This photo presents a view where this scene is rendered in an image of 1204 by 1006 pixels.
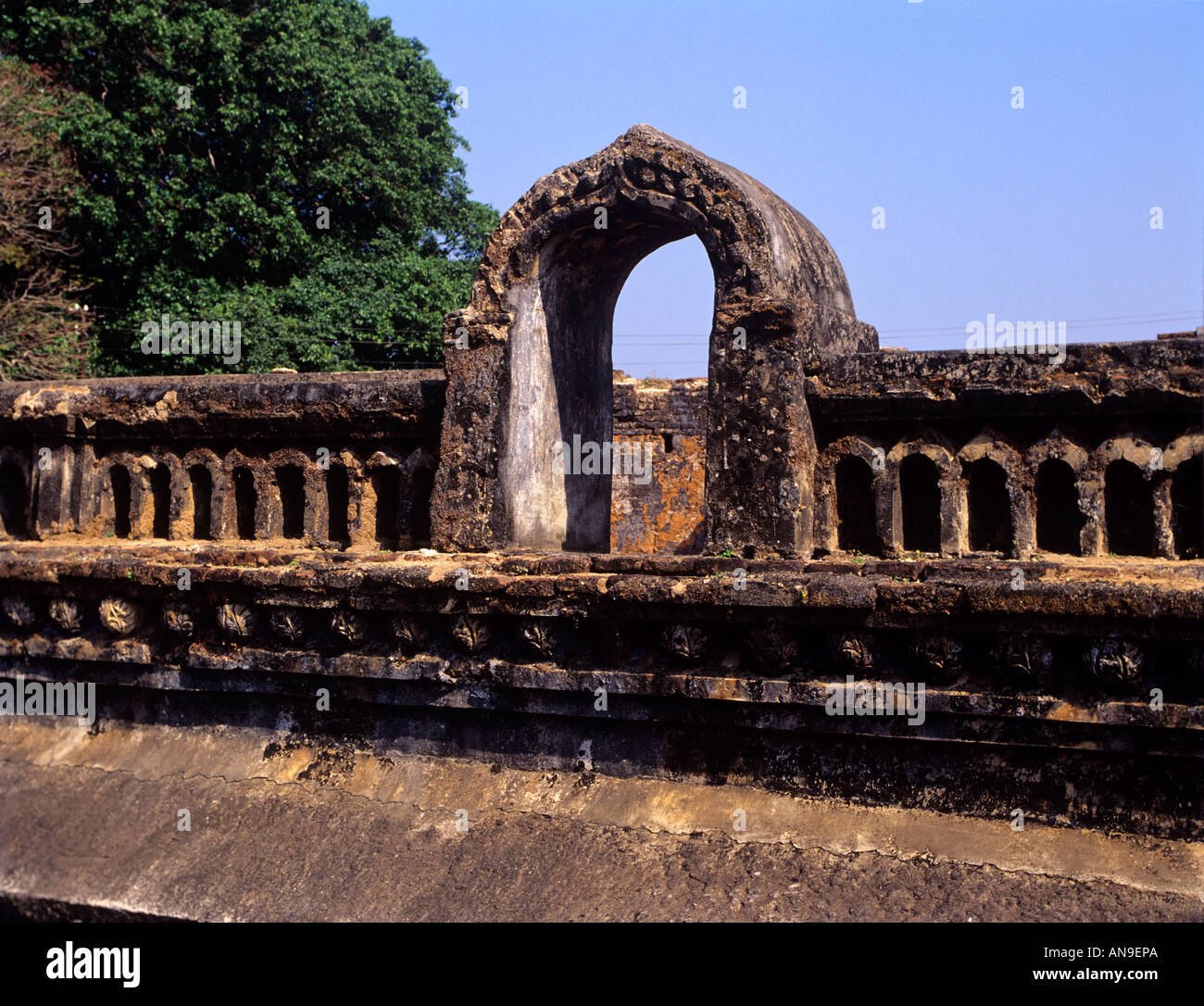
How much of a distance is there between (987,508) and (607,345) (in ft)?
6.53

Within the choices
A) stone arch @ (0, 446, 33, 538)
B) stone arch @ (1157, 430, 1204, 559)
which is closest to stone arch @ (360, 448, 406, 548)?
stone arch @ (0, 446, 33, 538)

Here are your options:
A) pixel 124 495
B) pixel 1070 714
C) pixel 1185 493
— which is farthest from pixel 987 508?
pixel 124 495

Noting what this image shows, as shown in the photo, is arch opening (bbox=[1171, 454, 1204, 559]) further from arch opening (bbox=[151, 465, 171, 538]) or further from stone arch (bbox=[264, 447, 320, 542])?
arch opening (bbox=[151, 465, 171, 538])

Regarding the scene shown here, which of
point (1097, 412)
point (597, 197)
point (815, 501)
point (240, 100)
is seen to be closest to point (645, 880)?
point (815, 501)

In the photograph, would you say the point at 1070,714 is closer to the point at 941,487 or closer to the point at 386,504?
the point at 941,487

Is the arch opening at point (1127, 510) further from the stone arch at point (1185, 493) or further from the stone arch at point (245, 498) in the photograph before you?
the stone arch at point (245, 498)

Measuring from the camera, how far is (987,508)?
11.7 feet

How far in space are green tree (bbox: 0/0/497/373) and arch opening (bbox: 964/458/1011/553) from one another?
13855 mm

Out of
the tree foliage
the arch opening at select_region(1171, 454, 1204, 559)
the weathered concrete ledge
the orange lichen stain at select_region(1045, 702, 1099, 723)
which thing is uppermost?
the tree foliage

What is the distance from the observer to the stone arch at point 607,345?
3666 millimetres

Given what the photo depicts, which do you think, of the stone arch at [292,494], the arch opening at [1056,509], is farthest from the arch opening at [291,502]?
the arch opening at [1056,509]

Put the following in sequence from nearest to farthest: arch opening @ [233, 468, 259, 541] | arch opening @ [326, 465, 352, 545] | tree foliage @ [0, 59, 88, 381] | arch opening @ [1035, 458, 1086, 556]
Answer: arch opening @ [1035, 458, 1086, 556] → arch opening @ [326, 465, 352, 545] → arch opening @ [233, 468, 259, 541] → tree foliage @ [0, 59, 88, 381]

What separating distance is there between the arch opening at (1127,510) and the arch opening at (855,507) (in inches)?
29.5

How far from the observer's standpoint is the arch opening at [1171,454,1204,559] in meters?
3.21
